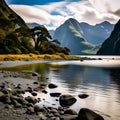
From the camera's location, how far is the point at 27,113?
54.3ft

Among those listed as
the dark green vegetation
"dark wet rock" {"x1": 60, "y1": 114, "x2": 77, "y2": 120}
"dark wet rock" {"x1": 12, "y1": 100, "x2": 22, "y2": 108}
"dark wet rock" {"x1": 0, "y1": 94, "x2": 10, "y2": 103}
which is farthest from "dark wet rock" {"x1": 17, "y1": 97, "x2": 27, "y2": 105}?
the dark green vegetation

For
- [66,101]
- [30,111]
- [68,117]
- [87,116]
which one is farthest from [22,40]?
[87,116]

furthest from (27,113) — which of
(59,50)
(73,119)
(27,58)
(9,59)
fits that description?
(59,50)

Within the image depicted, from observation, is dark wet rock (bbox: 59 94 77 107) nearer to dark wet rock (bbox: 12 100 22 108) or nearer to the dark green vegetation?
dark wet rock (bbox: 12 100 22 108)

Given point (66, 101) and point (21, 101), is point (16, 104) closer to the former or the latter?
point (21, 101)

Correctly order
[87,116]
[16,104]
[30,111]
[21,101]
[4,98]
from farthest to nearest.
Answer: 1. [4,98]
2. [21,101]
3. [16,104]
4. [30,111]
5. [87,116]

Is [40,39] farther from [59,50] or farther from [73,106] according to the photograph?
→ [73,106]

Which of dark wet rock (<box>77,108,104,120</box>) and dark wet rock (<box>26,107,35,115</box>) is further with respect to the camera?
dark wet rock (<box>26,107,35,115</box>)

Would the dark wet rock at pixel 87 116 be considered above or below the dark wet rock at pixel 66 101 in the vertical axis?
above

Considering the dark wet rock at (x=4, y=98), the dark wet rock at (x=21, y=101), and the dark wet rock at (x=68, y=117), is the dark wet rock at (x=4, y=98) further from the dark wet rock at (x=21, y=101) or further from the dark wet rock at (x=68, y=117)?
the dark wet rock at (x=68, y=117)

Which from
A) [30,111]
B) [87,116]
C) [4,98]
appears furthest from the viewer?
[4,98]

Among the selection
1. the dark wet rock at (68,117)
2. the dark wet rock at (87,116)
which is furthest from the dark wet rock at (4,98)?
the dark wet rock at (87,116)

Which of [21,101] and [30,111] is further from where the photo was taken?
[21,101]

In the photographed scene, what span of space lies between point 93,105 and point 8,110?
294 inches
